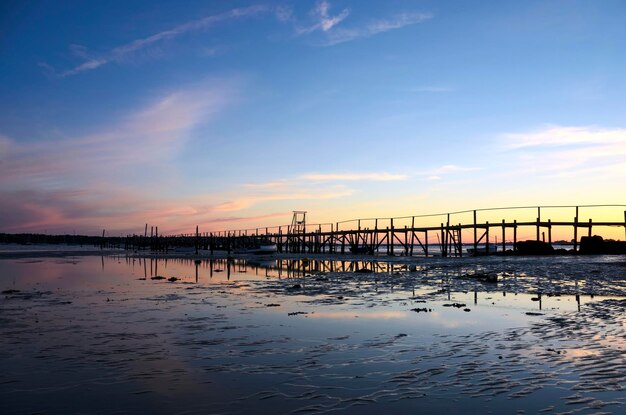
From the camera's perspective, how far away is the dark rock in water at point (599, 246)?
42.4 metres

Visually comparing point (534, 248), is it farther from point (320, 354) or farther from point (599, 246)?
point (320, 354)

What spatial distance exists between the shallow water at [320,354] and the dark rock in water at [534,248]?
30497 millimetres

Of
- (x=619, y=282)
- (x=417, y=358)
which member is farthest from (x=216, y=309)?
(x=619, y=282)

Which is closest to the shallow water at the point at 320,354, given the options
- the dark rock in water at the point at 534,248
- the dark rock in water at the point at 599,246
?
the dark rock in water at the point at 599,246

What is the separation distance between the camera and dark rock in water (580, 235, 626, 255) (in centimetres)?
4238

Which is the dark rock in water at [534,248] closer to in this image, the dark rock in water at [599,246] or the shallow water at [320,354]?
the dark rock in water at [599,246]

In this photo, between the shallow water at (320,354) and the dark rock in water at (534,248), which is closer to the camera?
the shallow water at (320,354)

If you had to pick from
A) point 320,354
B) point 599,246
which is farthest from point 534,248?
point 320,354

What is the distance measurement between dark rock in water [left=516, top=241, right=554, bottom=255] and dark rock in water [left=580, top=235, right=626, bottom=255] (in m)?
2.96

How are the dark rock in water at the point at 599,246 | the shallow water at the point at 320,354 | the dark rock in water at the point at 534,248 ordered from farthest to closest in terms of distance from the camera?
the dark rock in water at the point at 534,248, the dark rock in water at the point at 599,246, the shallow water at the point at 320,354

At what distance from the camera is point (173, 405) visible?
245 inches

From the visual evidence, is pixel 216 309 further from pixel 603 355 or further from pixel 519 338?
pixel 603 355

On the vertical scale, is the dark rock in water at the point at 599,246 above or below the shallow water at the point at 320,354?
above

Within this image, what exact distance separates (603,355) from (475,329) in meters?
3.22
